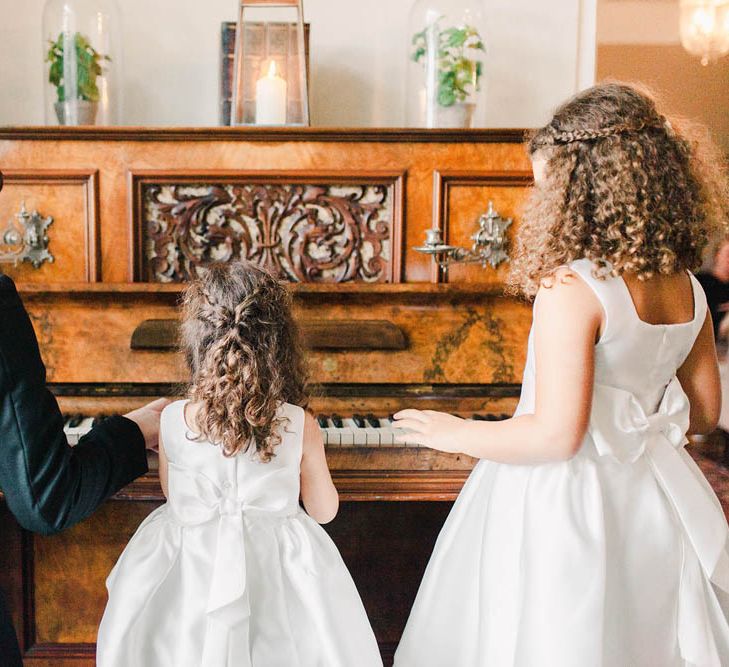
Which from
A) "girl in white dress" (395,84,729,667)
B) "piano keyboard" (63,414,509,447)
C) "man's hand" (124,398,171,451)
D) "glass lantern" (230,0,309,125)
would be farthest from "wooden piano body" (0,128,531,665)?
"girl in white dress" (395,84,729,667)

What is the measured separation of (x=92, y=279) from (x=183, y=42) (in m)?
1.05

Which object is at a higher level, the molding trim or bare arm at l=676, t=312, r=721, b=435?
the molding trim

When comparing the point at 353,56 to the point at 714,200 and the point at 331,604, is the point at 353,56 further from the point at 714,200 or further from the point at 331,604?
the point at 331,604

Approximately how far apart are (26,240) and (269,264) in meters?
0.71

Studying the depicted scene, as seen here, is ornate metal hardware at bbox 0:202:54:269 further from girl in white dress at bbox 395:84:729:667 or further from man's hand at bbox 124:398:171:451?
girl in white dress at bbox 395:84:729:667

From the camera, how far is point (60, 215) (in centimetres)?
218

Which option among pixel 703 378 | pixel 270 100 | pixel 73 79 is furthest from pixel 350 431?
pixel 73 79

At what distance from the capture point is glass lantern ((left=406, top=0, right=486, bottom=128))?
7.84 feet

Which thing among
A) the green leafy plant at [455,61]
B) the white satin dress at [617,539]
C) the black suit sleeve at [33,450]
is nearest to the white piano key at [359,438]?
the white satin dress at [617,539]

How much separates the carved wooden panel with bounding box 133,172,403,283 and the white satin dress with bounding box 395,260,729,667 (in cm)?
88

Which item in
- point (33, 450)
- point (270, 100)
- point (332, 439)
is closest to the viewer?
point (33, 450)

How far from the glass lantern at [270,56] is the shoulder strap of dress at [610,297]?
4.17ft

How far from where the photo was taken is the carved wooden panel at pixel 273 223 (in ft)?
7.23

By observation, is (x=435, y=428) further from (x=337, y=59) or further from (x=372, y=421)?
(x=337, y=59)
